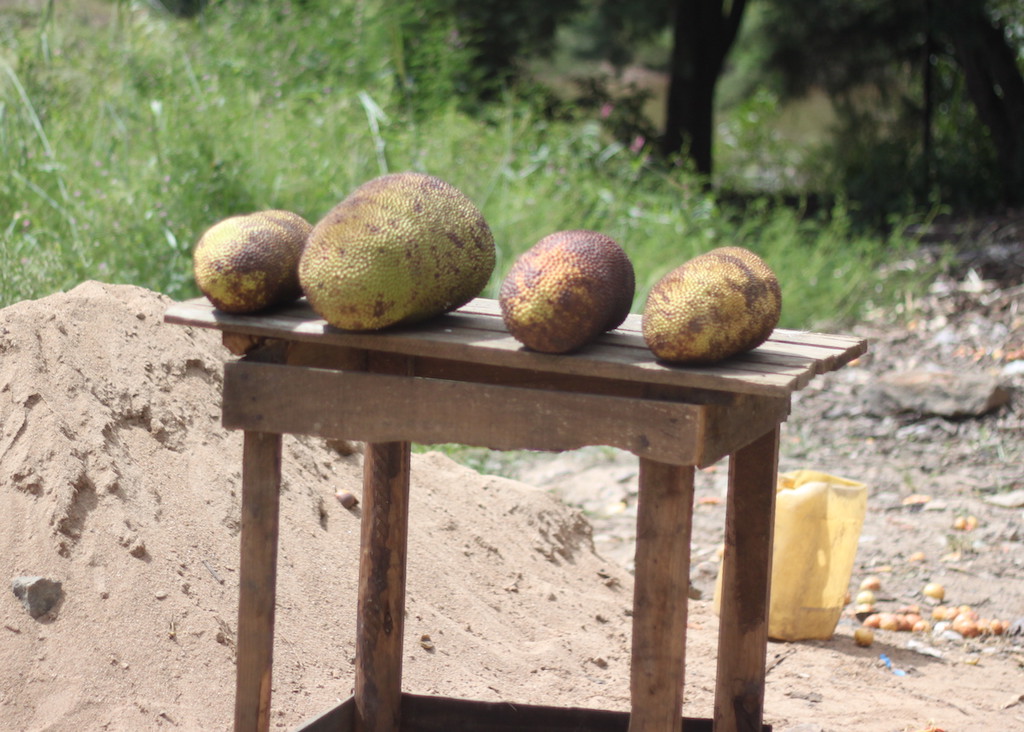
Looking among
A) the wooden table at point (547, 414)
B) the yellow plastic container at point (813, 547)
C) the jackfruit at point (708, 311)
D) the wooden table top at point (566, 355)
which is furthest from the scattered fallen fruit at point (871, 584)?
the jackfruit at point (708, 311)

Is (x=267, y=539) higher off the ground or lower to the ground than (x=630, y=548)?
higher

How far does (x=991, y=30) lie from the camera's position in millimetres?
9398

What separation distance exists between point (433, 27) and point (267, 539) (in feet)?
21.5

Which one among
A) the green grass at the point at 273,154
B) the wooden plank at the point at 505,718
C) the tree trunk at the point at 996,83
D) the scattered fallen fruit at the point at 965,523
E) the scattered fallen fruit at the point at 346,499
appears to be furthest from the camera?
the tree trunk at the point at 996,83

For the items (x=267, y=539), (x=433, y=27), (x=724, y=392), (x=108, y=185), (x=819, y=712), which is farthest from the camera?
(x=433, y=27)

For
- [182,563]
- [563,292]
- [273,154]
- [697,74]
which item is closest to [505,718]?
[182,563]

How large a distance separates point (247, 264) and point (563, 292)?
58 centimetres

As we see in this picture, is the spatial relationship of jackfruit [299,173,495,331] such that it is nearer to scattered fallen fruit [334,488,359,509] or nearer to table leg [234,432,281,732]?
table leg [234,432,281,732]

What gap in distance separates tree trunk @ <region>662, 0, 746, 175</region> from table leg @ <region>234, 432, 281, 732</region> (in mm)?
8262

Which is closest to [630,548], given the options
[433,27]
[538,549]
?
[538,549]

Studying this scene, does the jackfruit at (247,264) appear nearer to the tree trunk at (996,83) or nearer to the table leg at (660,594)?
the table leg at (660,594)

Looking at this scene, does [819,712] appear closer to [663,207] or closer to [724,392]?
[724,392]

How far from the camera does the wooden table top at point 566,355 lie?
5.78 feet

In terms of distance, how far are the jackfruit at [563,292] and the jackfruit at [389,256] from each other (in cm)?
15
